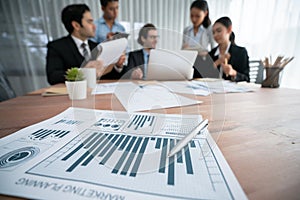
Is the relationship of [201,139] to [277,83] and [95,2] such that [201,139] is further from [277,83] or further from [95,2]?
[95,2]

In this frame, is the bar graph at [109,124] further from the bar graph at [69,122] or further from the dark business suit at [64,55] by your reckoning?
the dark business suit at [64,55]

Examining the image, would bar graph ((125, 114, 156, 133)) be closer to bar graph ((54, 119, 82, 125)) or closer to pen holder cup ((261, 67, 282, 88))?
bar graph ((54, 119, 82, 125))

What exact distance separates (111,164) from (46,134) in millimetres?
171

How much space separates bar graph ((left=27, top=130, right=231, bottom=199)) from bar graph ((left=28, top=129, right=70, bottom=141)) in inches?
1.6

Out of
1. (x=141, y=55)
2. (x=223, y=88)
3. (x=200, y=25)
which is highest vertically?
(x=200, y=25)

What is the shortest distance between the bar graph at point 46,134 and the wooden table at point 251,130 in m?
0.06

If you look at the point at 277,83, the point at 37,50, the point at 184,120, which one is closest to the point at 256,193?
the point at 184,120

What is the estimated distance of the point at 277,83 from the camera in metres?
0.85

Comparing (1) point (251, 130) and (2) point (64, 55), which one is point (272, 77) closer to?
(1) point (251, 130)

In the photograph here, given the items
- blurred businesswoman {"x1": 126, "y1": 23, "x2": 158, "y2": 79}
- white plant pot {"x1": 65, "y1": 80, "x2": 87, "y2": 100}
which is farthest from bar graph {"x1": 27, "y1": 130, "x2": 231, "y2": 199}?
blurred businesswoman {"x1": 126, "y1": 23, "x2": 158, "y2": 79}

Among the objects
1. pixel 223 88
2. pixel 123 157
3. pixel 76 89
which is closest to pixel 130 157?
pixel 123 157

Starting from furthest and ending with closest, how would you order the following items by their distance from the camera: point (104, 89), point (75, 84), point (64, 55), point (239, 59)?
point (239, 59), point (64, 55), point (104, 89), point (75, 84)

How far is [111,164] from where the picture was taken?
8.5 inches

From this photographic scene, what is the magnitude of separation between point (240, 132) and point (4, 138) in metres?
0.44
